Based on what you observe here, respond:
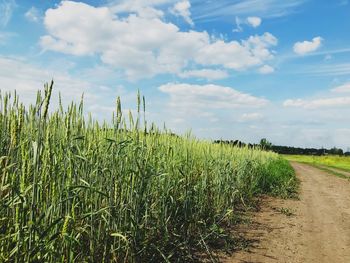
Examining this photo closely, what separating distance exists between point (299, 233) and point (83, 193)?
6580 millimetres

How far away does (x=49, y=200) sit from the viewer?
13.1ft

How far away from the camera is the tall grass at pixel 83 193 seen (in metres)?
3.67

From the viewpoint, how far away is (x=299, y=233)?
9.59m

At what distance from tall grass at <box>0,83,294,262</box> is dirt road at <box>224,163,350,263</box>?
138cm

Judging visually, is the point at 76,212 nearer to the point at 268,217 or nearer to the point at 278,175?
the point at 268,217

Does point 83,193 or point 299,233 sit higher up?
point 83,193

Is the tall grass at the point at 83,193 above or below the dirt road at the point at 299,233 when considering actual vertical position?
above

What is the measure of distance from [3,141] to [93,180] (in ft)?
4.58

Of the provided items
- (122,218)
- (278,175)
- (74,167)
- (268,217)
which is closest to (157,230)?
(122,218)

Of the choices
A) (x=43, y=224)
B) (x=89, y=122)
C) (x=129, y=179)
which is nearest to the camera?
(x=43, y=224)

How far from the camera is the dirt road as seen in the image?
769cm

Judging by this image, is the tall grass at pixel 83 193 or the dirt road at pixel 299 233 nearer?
the tall grass at pixel 83 193

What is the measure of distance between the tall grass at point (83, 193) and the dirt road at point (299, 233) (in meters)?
1.38

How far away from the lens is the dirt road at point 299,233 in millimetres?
7691
